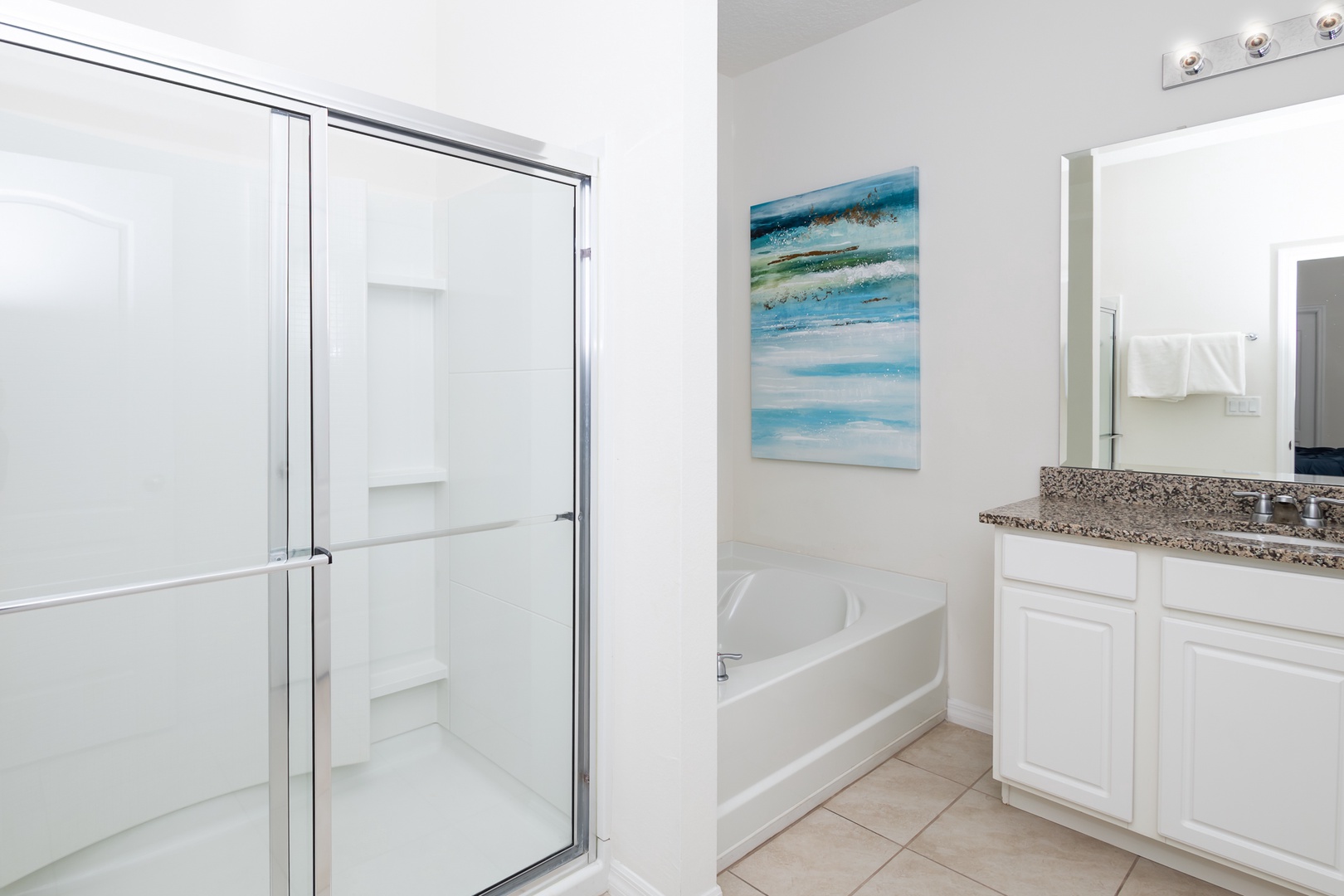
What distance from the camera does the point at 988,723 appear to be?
2.55 metres

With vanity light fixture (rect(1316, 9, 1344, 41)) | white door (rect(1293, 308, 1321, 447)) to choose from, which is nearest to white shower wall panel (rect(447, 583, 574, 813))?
white door (rect(1293, 308, 1321, 447))

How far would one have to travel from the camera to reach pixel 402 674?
1.49 m

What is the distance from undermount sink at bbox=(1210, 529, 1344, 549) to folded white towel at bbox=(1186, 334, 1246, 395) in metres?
0.48

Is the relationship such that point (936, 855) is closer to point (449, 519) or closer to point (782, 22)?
point (449, 519)

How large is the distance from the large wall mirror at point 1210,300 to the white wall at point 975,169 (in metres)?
0.08

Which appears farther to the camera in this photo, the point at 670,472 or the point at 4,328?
the point at 670,472

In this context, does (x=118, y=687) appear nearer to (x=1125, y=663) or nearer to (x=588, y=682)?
(x=588, y=682)

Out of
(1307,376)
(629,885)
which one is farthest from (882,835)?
(1307,376)

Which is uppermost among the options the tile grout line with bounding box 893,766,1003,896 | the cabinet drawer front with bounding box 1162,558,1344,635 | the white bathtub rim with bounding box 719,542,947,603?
the cabinet drawer front with bounding box 1162,558,1344,635

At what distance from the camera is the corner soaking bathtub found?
6.21 ft

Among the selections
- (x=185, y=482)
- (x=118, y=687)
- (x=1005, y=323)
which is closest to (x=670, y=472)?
(x=185, y=482)

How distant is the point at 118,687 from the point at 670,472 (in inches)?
39.9

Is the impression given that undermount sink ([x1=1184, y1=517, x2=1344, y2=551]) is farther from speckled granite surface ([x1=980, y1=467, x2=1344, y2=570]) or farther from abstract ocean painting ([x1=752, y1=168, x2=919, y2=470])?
abstract ocean painting ([x1=752, y1=168, x2=919, y2=470])

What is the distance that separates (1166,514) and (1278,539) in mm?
330
